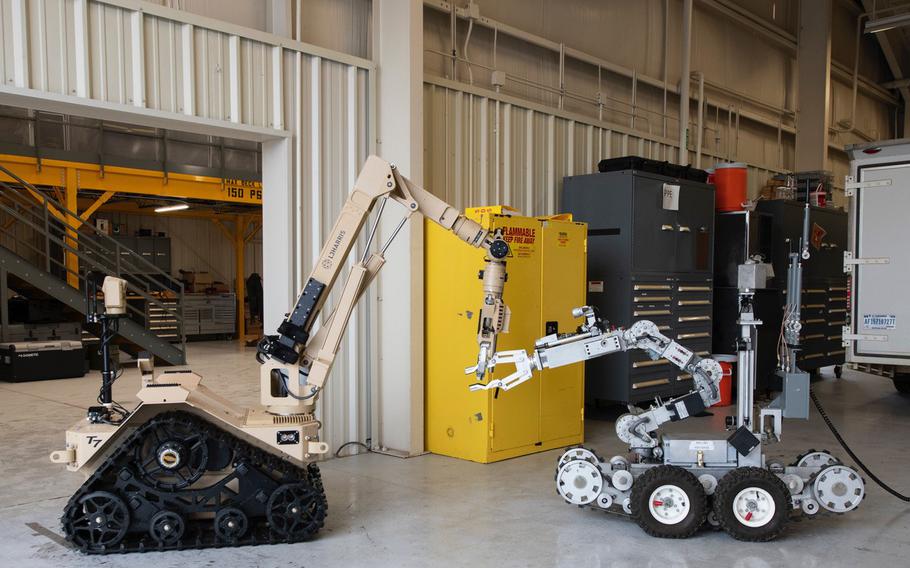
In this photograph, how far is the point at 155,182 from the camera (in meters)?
12.8

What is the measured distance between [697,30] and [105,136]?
32.0ft

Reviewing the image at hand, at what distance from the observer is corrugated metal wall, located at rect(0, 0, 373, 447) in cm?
469

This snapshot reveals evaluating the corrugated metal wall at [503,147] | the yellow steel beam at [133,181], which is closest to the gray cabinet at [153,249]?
the yellow steel beam at [133,181]

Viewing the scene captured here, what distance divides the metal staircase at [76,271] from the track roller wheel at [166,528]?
2614 mm

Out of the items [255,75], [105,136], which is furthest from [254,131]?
[105,136]

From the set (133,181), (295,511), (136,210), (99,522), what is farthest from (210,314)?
(295,511)

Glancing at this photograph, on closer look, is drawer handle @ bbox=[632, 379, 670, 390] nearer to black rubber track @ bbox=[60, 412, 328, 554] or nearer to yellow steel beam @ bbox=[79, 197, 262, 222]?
black rubber track @ bbox=[60, 412, 328, 554]

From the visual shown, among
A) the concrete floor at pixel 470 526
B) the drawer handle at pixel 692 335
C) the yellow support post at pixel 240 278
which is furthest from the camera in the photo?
the yellow support post at pixel 240 278

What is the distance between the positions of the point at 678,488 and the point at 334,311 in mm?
2297

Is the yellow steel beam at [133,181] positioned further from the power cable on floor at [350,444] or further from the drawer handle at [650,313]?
the drawer handle at [650,313]

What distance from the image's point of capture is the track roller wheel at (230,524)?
4082 millimetres

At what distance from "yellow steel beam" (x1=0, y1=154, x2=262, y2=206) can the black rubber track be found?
8.77 meters

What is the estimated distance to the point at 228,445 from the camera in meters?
4.14

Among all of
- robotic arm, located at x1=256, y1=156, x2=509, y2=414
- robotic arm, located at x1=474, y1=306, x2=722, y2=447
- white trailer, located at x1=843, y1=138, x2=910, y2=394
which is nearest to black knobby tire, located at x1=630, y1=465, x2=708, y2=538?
robotic arm, located at x1=474, y1=306, x2=722, y2=447
